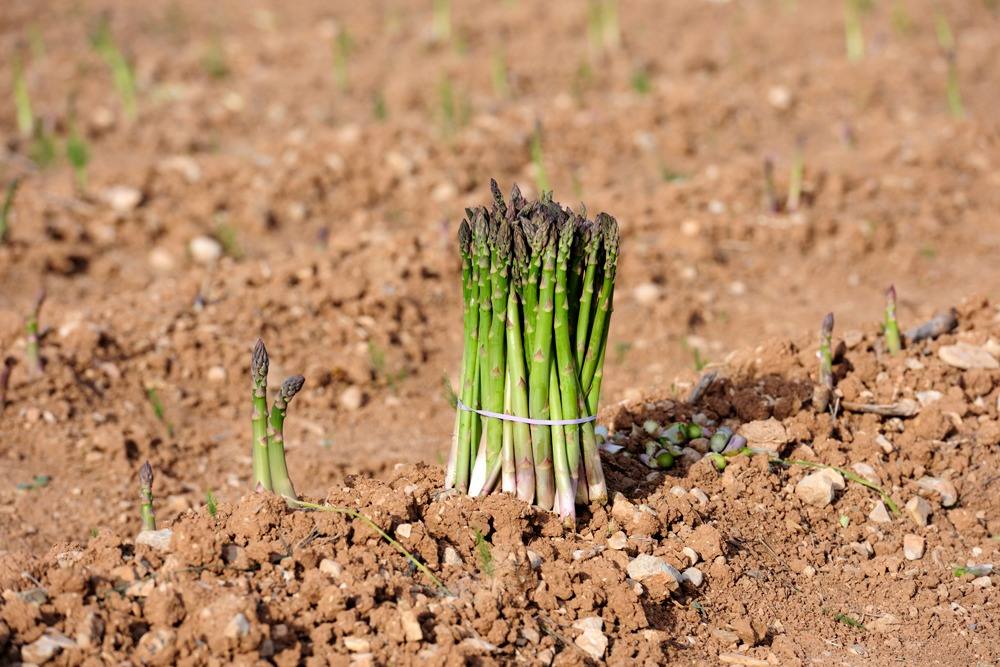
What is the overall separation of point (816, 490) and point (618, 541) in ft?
2.65

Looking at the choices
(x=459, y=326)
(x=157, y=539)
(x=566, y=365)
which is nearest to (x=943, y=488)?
(x=566, y=365)

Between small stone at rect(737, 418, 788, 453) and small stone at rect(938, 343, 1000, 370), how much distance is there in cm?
90

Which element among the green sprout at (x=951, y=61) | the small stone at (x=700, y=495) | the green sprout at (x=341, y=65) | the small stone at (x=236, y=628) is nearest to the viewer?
the small stone at (x=236, y=628)

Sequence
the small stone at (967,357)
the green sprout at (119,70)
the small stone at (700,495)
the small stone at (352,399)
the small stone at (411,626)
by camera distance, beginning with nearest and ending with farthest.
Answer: the small stone at (411,626) < the small stone at (700,495) < the small stone at (967,357) < the small stone at (352,399) < the green sprout at (119,70)

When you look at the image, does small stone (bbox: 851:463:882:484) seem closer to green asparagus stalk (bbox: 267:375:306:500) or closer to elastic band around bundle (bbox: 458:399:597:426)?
elastic band around bundle (bbox: 458:399:597:426)

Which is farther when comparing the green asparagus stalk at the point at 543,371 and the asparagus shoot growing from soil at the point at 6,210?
the asparagus shoot growing from soil at the point at 6,210

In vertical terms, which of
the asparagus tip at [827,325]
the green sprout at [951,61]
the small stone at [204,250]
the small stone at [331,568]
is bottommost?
the small stone at [331,568]

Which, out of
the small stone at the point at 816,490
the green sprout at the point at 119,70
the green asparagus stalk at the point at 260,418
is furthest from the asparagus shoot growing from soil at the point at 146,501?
the green sprout at the point at 119,70

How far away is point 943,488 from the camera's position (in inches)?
165

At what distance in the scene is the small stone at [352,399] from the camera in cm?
569

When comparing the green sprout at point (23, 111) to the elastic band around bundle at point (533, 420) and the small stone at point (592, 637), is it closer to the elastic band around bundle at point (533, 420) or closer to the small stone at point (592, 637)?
the elastic band around bundle at point (533, 420)

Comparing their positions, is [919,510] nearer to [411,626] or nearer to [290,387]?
[411,626]

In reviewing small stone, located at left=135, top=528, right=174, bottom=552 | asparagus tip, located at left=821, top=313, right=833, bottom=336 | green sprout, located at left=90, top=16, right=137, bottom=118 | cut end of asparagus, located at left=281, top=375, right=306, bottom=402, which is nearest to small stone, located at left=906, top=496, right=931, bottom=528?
asparagus tip, located at left=821, top=313, right=833, bottom=336

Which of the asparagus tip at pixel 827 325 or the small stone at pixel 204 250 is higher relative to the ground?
the small stone at pixel 204 250
